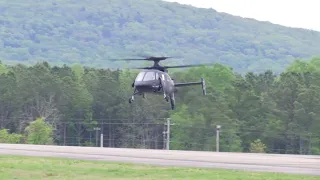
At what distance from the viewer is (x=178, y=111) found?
442ft

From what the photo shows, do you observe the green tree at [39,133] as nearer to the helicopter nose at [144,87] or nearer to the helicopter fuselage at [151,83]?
the helicopter fuselage at [151,83]

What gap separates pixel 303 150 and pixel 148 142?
23764 millimetres

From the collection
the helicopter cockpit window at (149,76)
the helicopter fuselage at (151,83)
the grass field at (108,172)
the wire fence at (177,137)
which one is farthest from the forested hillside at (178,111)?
the grass field at (108,172)

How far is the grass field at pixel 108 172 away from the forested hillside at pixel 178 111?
8520 cm

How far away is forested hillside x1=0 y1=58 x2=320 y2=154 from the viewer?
128 m

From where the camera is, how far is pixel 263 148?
11662 centimetres

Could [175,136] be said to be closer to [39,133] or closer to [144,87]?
[39,133]

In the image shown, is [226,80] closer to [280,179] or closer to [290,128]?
[290,128]

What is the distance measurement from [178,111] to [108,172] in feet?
329

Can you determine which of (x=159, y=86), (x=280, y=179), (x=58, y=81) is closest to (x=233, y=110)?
(x=58, y=81)

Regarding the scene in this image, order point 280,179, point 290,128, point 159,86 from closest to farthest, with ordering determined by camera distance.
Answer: point 280,179
point 159,86
point 290,128

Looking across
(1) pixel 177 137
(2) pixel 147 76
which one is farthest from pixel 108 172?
(1) pixel 177 137

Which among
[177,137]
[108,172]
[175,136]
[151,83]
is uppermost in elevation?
[151,83]

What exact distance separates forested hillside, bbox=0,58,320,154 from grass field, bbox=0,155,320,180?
8520 cm
